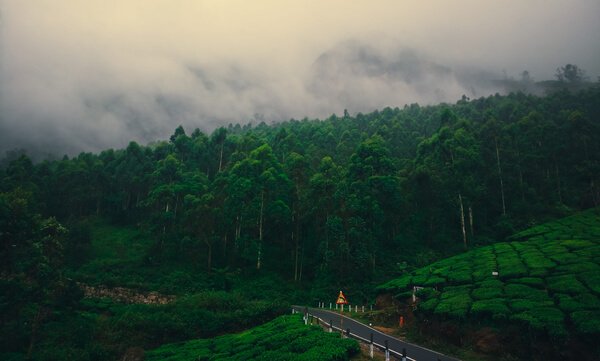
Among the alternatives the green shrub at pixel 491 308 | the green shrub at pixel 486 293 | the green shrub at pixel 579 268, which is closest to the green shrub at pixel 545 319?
the green shrub at pixel 491 308

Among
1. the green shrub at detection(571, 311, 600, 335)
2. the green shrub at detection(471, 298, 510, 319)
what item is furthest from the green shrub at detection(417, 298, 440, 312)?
the green shrub at detection(571, 311, 600, 335)

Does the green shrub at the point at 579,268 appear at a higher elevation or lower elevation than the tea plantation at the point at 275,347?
higher

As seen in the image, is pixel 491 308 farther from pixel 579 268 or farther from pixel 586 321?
pixel 579 268

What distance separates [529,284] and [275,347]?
1801 cm

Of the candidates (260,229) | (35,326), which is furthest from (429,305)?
(35,326)

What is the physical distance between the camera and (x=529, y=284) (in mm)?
23812

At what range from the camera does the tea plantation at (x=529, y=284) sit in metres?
18.4

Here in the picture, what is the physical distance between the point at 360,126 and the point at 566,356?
9679 centimetres

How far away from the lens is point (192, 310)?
1222 inches

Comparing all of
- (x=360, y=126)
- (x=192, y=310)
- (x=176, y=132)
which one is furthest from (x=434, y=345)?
(x=360, y=126)

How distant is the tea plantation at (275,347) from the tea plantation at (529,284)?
356 inches

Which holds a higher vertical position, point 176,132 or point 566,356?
point 176,132

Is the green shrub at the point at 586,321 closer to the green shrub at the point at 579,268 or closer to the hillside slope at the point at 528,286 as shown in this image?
the hillside slope at the point at 528,286

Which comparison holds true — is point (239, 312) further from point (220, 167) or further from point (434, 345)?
point (220, 167)
